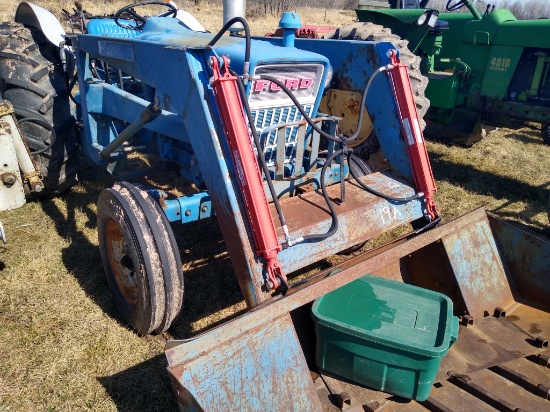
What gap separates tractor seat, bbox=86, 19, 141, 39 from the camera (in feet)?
15.0

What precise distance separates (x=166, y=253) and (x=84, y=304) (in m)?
1.05

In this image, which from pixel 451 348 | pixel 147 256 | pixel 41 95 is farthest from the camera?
pixel 41 95

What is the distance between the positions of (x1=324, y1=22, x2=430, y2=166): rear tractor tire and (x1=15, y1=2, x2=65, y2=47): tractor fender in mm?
2854

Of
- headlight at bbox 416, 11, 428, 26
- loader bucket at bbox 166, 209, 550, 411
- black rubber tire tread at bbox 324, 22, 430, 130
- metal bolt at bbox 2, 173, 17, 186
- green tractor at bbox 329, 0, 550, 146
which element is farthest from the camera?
headlight at bbox 416, 11, 428, 26

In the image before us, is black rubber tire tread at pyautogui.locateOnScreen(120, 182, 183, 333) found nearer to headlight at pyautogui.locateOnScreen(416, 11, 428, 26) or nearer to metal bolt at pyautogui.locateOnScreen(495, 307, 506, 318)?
metal bolt at pyautogui.locateOnScreen(495, 307, 506, 318)

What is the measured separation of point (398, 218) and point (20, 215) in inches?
135

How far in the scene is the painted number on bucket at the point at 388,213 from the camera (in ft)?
9.32

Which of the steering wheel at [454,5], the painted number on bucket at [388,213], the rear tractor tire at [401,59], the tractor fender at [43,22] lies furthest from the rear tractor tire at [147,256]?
the steering wheel at [454,5]

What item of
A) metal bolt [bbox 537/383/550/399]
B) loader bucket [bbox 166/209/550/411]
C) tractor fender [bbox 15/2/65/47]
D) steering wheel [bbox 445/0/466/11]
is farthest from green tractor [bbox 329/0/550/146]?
metal bolt [bbox 537/383/550/399]

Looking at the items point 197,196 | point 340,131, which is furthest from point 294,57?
point 340,131

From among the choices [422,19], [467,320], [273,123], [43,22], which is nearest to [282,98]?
[273,123]

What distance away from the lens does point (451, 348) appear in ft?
8.85

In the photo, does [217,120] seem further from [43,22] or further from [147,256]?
[43,22]

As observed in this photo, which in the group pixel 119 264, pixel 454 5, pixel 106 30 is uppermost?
pixel 454 5
